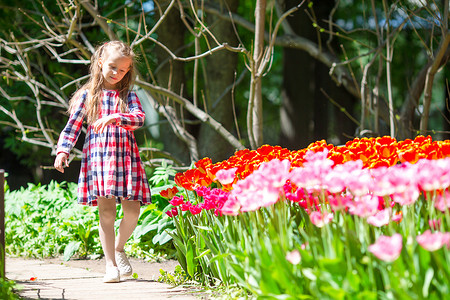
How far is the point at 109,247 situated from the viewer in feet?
12.3

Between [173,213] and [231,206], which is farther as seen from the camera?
[173,213]

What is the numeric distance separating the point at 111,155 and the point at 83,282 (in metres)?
0.81

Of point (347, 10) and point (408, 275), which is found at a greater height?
point (347, 10)

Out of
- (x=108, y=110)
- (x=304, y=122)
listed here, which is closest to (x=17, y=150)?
(x=304, y=122)

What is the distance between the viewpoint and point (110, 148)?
3717 mm

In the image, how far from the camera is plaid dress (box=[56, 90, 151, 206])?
367 centimetres

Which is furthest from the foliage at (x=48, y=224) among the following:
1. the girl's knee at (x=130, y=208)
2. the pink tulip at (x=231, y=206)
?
the pink tulip at (x=231, y=206)

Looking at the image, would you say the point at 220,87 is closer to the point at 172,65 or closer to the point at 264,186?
the point at 172,65

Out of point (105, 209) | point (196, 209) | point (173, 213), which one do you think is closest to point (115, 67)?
point (105, 209)

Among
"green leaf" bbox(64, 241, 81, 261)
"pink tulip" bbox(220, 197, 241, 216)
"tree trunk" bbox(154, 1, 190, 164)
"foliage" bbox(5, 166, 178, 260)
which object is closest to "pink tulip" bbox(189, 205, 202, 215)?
"pink tulip" bbox(220, 197, 241, 216)

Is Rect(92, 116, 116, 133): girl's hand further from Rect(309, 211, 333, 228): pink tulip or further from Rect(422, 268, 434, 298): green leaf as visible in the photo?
Rect(422, 268, 434, 298): green leaf

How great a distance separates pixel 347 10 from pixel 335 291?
30.4 feet

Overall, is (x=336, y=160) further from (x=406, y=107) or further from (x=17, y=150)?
(x=17, y=150)

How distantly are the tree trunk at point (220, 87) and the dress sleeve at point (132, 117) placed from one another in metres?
3.43
